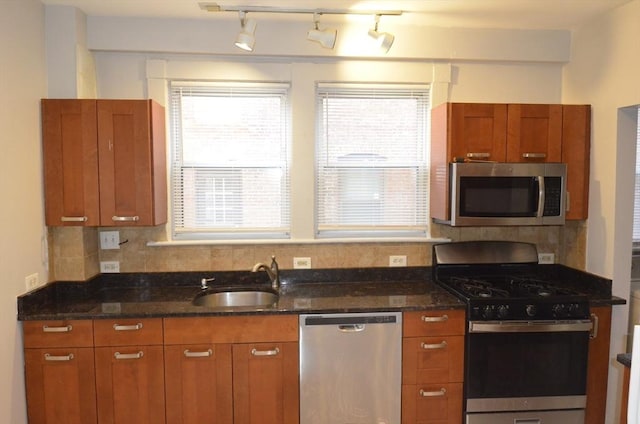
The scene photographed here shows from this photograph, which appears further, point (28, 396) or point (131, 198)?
point (131, 198)

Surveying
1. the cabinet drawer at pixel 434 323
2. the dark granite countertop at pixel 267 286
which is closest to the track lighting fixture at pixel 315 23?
the dark granite countertop at pixel 267 286

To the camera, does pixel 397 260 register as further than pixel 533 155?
A: Yes

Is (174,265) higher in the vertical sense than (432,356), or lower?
higher

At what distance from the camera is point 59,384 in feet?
7.13

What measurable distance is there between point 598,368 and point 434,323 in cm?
113

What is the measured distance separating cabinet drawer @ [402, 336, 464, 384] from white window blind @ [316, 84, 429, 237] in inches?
34.0

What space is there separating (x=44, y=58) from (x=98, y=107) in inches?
19.1

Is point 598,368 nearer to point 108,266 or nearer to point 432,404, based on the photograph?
point 432,404

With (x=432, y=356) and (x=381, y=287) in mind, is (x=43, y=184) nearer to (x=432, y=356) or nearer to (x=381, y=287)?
(x=381, y=287)

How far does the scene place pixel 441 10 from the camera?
246 cm

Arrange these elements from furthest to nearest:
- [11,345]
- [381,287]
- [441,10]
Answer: [381,287]
[441,10]
[11,345]

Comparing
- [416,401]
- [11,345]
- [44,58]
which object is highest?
[44,58]

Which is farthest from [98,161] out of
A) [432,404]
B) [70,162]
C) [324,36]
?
[432,404]

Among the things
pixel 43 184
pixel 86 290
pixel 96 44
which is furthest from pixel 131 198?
pixel 96 44
